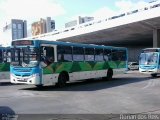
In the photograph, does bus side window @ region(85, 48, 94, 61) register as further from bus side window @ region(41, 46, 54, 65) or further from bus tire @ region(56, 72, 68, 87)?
bus side window @ region(41, 46, 54, 65)

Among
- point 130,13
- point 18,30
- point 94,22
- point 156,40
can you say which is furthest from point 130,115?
point 18,30

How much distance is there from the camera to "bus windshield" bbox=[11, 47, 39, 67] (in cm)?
1792

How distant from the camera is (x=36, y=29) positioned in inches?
4058

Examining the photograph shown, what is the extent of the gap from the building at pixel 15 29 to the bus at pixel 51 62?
76.3 meters

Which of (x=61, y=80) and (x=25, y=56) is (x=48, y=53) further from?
(x=61, y=80)

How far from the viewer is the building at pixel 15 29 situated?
98375 mm

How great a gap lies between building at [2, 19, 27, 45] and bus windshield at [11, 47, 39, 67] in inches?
3149

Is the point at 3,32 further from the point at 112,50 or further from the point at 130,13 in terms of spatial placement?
the point at 112,50

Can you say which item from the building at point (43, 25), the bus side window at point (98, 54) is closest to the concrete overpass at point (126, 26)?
the bus side window at point (98, 54)

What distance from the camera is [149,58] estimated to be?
31.4 metres

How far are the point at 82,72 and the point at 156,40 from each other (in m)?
25.9

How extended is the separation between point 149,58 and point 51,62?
48.1 feet

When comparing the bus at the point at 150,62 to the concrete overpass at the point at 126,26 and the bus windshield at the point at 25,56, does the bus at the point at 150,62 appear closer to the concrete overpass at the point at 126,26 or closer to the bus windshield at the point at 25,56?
the concrete overpass at the point at 126,26

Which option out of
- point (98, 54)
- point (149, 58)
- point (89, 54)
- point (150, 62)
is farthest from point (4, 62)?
point (149, 58)
